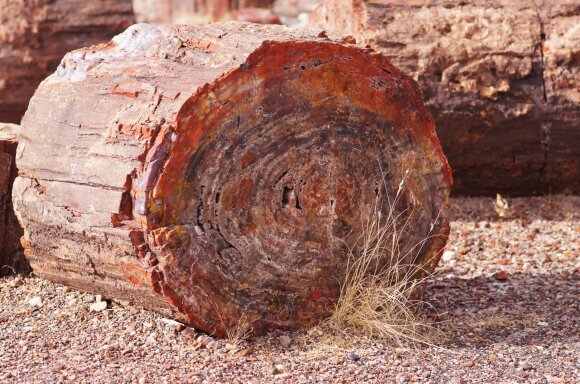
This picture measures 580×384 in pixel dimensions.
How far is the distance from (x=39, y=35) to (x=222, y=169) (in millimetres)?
4431

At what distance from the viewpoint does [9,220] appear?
486 centimetres

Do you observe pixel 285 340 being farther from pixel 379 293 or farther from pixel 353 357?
pixel 379 293

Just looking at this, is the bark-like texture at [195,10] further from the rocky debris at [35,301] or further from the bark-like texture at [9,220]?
the rocky debris at [35,301]

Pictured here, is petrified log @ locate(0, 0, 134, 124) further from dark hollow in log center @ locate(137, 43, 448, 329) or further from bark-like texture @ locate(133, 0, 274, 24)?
bark-like texture @ locate(133, 0, 274, 24)

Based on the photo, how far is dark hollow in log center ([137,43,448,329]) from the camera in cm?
365

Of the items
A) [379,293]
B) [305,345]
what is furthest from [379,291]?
[305,345]

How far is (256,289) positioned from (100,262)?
60 cm

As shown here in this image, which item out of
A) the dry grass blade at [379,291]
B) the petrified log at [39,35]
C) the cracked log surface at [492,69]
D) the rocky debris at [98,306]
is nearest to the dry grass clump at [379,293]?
the dry grass blade at [379,291]

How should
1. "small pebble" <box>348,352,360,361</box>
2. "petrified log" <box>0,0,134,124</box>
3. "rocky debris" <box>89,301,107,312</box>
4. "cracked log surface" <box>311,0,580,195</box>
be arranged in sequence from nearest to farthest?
"small pebble" <box>348,352,360,361</box> < "rocky debris" <box>89,301,107,312</box> < "cracked log surface" <box>311,0,580,195</box> < "petrified log" <box>0,0,134,124</box>

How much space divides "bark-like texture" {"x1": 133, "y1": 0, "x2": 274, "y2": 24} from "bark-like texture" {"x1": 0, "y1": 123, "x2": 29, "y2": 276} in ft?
30.7

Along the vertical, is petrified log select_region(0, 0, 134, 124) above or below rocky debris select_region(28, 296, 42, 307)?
above

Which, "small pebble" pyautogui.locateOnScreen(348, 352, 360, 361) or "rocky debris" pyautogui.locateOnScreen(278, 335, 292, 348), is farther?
"rocky debris" pyautogui.locateOnScreen(278, 335, 292, 348)

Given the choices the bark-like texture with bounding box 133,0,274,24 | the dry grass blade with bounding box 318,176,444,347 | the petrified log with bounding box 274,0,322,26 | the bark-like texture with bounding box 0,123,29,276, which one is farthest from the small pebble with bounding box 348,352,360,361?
the petrified log with bounding box 274,0,322,26

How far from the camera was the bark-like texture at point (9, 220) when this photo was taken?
4.74 metres
